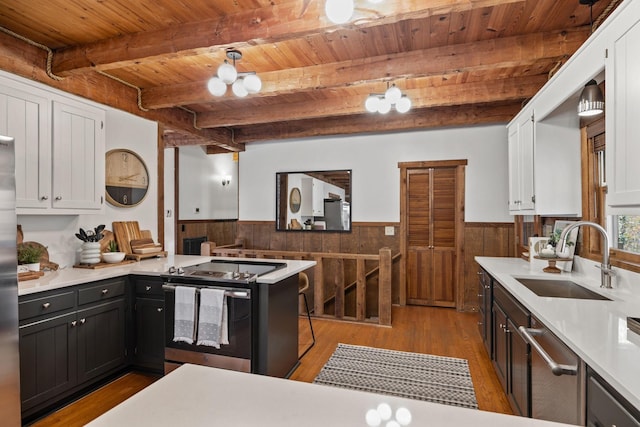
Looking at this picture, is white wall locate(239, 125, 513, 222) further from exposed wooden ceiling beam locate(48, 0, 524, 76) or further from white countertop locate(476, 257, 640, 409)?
exposed wooden ceiling beam locate(48, 0, 524, 76)

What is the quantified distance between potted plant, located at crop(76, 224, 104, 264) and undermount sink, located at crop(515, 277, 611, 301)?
3.43 metres

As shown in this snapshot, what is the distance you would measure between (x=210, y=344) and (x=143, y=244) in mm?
1583

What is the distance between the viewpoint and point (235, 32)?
2293 millimetres

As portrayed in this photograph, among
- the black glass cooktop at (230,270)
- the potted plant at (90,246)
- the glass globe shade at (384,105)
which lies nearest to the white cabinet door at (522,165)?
the glass globe shade at (384,105)

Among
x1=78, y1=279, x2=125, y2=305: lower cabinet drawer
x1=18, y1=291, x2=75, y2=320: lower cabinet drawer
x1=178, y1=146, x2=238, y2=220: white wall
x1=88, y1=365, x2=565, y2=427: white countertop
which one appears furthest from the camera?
x1=178, y1=146, x2=238, y2=220: white wall

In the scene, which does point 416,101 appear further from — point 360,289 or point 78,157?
point 78,157

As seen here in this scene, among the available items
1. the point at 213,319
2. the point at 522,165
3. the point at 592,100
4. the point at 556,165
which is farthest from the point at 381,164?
the point at 213,319

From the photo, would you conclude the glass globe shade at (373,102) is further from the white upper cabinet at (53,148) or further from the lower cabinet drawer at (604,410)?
the lower cabinet drawer at (604,410)

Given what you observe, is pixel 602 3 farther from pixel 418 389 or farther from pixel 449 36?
pixel 418 389

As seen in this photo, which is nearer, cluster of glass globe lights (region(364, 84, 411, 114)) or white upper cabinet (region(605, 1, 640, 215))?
white upper cabinet (region(605, 1, 640, 215))

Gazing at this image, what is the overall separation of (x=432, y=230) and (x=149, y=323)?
12.3 feet

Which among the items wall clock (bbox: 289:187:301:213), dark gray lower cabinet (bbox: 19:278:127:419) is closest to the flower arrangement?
dark gray lower cabinet (bbox: 19:278:127:419)

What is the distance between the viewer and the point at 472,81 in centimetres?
364

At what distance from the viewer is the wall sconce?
196 centimetres
